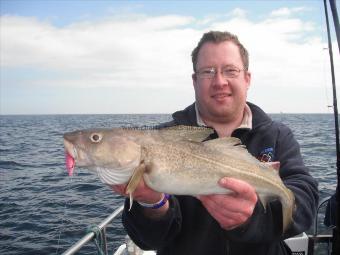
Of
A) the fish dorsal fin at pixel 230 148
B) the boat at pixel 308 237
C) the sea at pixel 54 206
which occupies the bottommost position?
the sea at pixel 54 206

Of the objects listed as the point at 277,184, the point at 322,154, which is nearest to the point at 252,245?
the point at 277,184

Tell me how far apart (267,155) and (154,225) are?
57.8 inches

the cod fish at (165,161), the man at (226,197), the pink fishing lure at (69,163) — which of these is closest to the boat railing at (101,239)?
the man at (226,197)

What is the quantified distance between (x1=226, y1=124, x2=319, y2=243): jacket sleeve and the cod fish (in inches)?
5.9

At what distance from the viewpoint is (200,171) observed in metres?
3.36

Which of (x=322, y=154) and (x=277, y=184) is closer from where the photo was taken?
(x=277, y=184)

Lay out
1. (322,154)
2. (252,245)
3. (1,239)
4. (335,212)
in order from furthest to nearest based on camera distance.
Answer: (322,154)
(1,239)
(335,212)
(252,245)

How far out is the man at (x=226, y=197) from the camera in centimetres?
346

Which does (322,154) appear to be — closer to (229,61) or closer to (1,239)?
(1,239)

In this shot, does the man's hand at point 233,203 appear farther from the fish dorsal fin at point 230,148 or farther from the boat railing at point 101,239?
the boat railing at point 101,239

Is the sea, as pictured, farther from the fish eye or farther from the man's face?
the fish eye

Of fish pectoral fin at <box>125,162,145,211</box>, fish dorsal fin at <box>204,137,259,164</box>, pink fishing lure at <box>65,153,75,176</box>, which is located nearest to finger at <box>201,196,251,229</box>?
fish dorsal fin at <box>204,137,259,164</box>

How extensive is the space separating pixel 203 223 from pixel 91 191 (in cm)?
1361

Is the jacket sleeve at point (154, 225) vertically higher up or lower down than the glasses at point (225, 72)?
lower down
